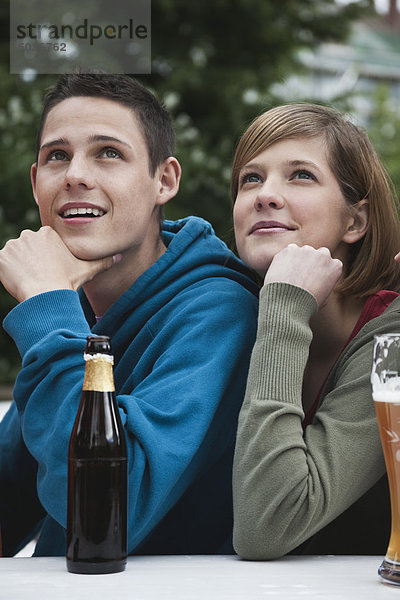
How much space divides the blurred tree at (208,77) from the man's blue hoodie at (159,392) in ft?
22.8

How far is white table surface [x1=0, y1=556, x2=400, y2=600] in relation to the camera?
1375 millimetres

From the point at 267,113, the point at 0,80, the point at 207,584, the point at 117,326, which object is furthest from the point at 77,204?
the point at 0,80

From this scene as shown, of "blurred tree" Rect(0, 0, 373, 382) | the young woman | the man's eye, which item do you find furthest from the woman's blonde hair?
"blurred tree" Rect(0, 0, 373, 382)

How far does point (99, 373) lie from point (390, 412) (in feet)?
1.73

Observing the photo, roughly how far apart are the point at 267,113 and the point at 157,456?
1078mm

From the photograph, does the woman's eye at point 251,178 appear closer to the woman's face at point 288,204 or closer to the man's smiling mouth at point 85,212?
the woman's face at point 288,204

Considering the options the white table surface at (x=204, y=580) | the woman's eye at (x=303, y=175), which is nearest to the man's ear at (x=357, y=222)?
the woman's eye at (x=303, y=175)

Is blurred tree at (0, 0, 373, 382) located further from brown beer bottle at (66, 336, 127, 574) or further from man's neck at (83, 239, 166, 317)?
brown beer bottle at (66, 336, 127, 574)

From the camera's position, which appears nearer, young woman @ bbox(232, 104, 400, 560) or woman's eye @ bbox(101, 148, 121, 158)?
young woman @ bbox(232, 104, 400, 560)

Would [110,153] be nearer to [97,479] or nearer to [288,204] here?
[288,204]

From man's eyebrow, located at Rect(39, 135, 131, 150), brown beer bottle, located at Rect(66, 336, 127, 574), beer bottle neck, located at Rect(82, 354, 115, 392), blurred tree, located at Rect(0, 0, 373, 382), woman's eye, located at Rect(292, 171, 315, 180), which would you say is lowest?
brown beer bottle, located at Rect(66, 336, 127, 574)

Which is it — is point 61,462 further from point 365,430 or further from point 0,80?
point 0,80

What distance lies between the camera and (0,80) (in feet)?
31.8

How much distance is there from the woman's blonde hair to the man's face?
12.4 inches
